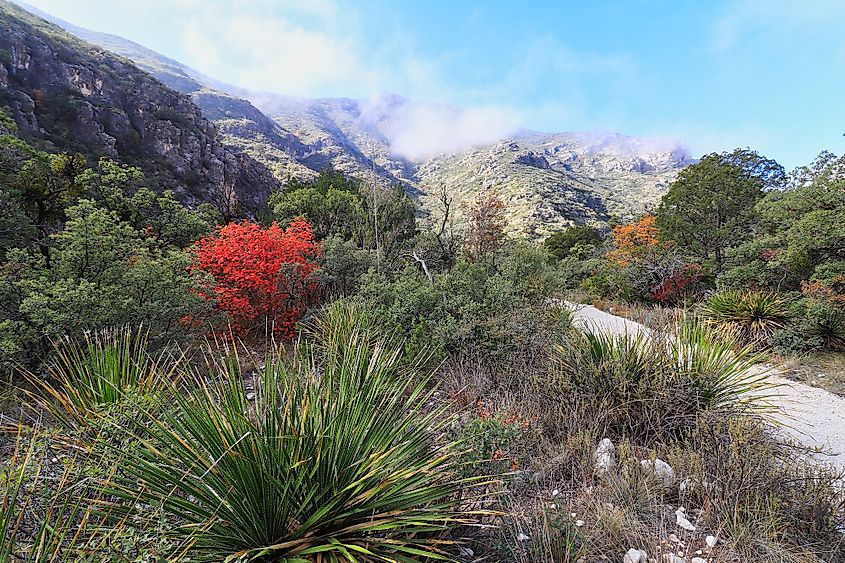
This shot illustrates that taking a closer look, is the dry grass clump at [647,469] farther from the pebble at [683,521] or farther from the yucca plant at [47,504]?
the yucca plant at [47,504]

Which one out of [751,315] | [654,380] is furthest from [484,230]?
[654,380]

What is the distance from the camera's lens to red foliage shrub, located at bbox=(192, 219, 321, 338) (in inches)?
298

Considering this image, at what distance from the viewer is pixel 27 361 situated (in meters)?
4.62

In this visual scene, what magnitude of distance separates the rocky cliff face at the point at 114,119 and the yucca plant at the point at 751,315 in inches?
979

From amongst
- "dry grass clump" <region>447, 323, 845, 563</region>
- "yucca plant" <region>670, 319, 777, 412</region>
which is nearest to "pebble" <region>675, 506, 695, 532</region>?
"dry grass clump" <region>447, 323, 845, 563</region>

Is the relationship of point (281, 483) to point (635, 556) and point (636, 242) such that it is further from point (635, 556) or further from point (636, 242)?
point (636, 242)

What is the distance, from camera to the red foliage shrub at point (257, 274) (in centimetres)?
757

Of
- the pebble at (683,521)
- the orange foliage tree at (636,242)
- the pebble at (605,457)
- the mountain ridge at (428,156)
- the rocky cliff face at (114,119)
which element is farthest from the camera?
the mountain ridge at (428,156)

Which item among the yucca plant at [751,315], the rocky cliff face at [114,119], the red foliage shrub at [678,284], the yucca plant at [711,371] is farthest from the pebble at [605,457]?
the rocky cliff face at [114,119]

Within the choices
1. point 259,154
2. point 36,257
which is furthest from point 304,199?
point 259,154

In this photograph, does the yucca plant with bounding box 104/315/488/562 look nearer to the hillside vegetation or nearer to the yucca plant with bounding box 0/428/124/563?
the hillside vegetation

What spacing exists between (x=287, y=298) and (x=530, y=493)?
689 centimetres

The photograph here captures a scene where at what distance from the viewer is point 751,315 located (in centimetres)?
819

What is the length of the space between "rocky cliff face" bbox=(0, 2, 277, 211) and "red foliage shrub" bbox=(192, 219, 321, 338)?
59.0ft
